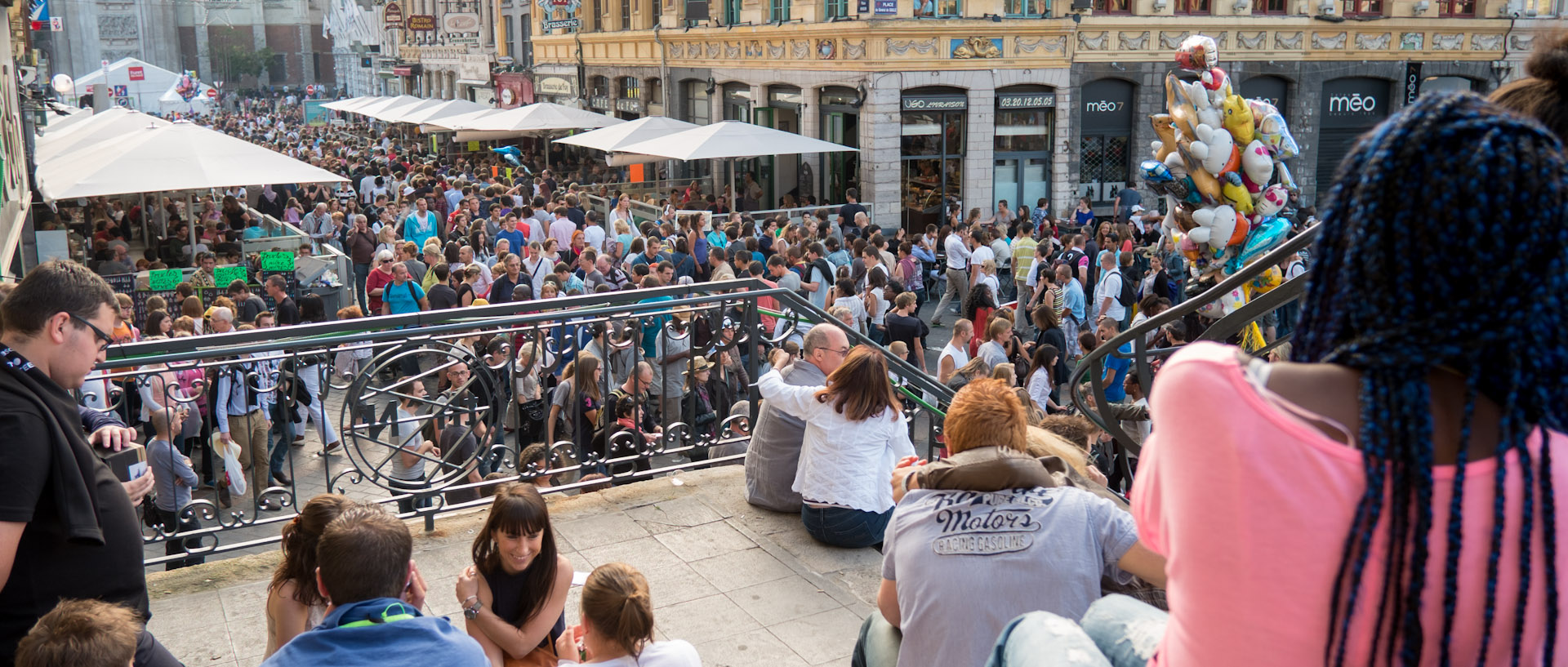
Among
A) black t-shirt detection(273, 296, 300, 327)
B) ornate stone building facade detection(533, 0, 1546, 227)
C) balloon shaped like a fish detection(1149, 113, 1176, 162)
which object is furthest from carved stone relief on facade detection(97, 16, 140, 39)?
balloon shaped like a fish detection(1149, 113, 1176, 162)

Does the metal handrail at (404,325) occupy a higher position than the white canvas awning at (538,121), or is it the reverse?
the white canvas awning at (538,121)

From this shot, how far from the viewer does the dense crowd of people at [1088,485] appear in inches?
53.4

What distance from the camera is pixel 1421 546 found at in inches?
53.1

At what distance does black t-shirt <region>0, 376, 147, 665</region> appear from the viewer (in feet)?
9.92

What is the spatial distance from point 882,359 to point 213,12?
10660cm

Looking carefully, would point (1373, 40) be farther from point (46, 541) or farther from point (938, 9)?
point (46, 541)

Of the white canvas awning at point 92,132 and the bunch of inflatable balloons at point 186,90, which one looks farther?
the bunch of inflatable balloons at point 186,90

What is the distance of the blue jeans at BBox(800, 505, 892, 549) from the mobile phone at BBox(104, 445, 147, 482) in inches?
117

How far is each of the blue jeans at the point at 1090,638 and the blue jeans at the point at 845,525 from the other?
3.73 meters

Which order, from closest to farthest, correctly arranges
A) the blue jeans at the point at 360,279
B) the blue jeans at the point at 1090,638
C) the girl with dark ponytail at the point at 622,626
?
the blue jeans at the point at 1090,638, the girl with dark ponytail at the point at 622,626, the blue jeans at the point at 360,279

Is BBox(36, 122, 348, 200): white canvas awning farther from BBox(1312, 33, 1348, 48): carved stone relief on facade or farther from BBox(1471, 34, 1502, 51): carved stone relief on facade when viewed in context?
BBox(1471, 34, 1502, 51): carved stone relief on facade

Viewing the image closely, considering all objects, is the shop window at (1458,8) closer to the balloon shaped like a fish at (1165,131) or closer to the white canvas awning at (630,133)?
the white canvas awning at (630,133)

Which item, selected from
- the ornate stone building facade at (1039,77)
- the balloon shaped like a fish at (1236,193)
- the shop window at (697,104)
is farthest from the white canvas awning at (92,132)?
the balloon shaped like a fish at (1236,193)

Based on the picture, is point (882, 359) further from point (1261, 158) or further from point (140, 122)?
point (140, 122)
